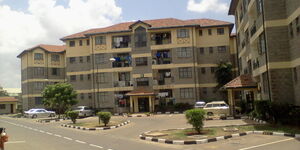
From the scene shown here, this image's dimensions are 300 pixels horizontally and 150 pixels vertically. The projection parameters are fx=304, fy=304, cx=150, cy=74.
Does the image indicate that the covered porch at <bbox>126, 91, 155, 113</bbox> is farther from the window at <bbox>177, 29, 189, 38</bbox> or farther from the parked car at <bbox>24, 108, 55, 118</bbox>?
the parked car at <bbox>24, 108, 55, 118</bbox>

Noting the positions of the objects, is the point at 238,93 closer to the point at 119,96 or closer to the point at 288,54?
the point at 119,96

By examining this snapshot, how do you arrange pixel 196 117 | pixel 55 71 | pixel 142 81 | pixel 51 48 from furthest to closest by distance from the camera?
pixel 51 48
pixel 55 71
pixel 142 81
pixel 196 117

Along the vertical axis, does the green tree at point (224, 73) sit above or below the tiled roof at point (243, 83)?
above

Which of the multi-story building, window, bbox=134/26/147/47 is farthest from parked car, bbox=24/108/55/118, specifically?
window, bbox=134/26/147/47

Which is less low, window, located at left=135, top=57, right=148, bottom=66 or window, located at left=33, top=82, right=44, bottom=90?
window, located at left=135, top=57, right=148, bottom=66

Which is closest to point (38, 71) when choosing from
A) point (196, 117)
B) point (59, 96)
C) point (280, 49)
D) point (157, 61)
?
point (59, 96)

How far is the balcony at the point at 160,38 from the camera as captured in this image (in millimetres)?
45375

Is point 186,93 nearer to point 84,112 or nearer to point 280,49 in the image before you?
point 84,112

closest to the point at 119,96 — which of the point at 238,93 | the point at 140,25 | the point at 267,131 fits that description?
the point at 140,25

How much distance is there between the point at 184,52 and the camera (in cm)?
4428

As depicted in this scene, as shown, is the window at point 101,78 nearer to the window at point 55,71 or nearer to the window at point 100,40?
the window at point 100,40

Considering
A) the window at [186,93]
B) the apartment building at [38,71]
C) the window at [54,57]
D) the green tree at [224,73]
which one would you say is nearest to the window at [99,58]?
the window at [186,93]

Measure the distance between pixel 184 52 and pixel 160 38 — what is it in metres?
4.33

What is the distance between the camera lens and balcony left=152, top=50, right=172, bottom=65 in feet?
148
